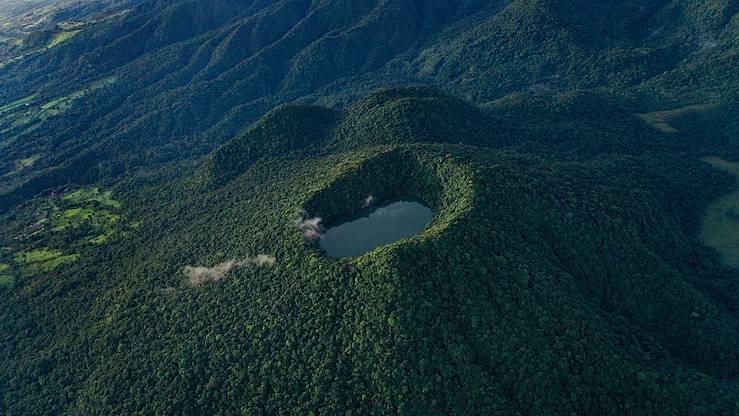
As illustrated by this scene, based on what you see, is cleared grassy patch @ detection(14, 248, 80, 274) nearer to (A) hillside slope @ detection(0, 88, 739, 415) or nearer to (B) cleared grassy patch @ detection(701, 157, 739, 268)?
(A) hillside slope @ detection(0, 88, 739, 415)

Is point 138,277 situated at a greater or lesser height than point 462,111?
lesser

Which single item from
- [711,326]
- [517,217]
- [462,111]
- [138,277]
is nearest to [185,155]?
[138,277]

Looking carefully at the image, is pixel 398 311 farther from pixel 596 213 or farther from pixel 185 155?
pixel 185 155

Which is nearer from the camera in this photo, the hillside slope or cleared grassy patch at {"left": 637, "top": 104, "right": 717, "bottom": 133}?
the hillside slope

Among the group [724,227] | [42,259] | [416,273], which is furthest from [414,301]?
[42,259]

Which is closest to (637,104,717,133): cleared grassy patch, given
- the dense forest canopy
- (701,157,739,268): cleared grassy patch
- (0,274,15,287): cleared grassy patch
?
the dense forest canopy
